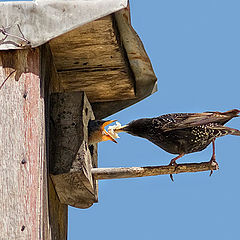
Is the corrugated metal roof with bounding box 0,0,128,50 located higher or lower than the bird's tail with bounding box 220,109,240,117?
higher

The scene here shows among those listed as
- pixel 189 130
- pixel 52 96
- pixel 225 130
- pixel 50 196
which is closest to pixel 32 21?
pixel 52 96

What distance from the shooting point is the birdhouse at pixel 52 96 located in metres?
3.43

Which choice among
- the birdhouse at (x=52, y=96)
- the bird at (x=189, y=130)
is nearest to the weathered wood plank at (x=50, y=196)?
the birdhouse at (x=52, y=96)

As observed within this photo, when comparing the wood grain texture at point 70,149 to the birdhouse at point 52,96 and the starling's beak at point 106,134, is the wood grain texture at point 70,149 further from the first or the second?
the starling's beak at point 106,134

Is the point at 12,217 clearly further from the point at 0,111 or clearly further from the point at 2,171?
the point at 0,111

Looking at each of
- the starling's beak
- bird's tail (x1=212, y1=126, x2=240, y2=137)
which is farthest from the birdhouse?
bird's tail (x1=212, y1=126, x2=240, y2=137)

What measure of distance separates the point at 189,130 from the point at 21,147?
1.31 metres

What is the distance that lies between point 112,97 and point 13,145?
59.0 inches

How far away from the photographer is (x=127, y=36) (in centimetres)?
409

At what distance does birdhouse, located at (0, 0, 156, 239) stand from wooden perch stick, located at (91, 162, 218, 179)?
8cm

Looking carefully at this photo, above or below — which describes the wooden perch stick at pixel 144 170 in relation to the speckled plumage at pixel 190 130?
below

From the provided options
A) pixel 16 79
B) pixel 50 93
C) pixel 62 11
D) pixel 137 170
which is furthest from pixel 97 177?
pixel 62 11

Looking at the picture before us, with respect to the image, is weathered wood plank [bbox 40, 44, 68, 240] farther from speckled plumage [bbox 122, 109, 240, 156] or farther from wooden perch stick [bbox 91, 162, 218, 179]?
speckled plumage [bbox 122, 109, 240, 156]

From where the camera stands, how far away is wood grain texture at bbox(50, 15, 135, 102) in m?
3.97
